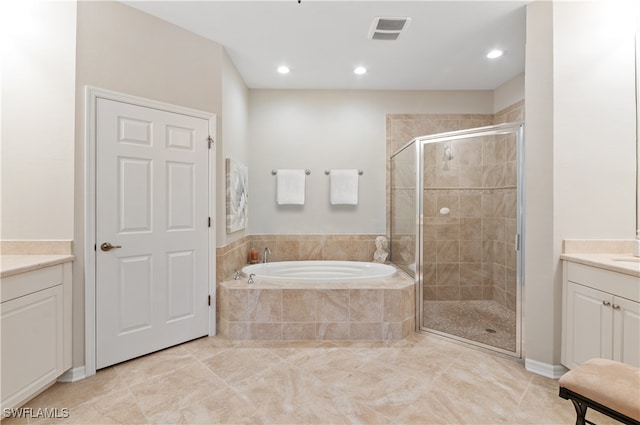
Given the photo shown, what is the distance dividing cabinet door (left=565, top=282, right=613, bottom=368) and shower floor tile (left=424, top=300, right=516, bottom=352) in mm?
515

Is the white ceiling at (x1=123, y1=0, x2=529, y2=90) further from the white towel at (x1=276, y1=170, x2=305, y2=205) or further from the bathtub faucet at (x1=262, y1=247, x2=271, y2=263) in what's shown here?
the bathtub faucet at (x1=262, y1=247, x2=271, y2=263)

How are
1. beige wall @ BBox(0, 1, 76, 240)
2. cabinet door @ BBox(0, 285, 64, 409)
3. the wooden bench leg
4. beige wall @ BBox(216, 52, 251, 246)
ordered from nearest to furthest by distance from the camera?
the wooden bench leg, cabinet door @ BBox(0, 285, 64, 409), beige wall @ BBox(0, 1, 76, 240), beige wall @ BBox(216, 52, 251, 246)

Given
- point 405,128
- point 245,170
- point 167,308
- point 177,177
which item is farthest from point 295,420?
point 405,128

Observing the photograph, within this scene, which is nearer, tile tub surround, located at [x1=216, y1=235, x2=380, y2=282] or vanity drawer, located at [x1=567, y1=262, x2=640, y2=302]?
vanity drawer, located at [x1=567, y1=262, x2=640, y2=302]

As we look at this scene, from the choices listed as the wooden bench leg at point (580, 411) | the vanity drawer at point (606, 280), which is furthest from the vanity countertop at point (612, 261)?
the wooden bench leg at point (580, 411)

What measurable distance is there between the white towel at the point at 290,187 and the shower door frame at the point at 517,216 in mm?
1395

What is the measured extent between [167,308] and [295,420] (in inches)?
55.1

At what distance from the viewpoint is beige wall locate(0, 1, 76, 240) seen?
193 centimetres

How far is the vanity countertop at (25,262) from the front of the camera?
5.16ft

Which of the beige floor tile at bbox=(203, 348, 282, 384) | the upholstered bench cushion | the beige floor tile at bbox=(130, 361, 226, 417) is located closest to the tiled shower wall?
the upholstered bench cushion

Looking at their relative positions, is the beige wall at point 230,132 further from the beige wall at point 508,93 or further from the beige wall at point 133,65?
the beige wall at point 508,93

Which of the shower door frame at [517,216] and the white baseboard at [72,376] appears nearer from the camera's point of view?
the white baseboard at [72,376]

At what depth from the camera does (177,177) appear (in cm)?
244

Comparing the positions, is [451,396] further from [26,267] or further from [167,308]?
[26,267]
